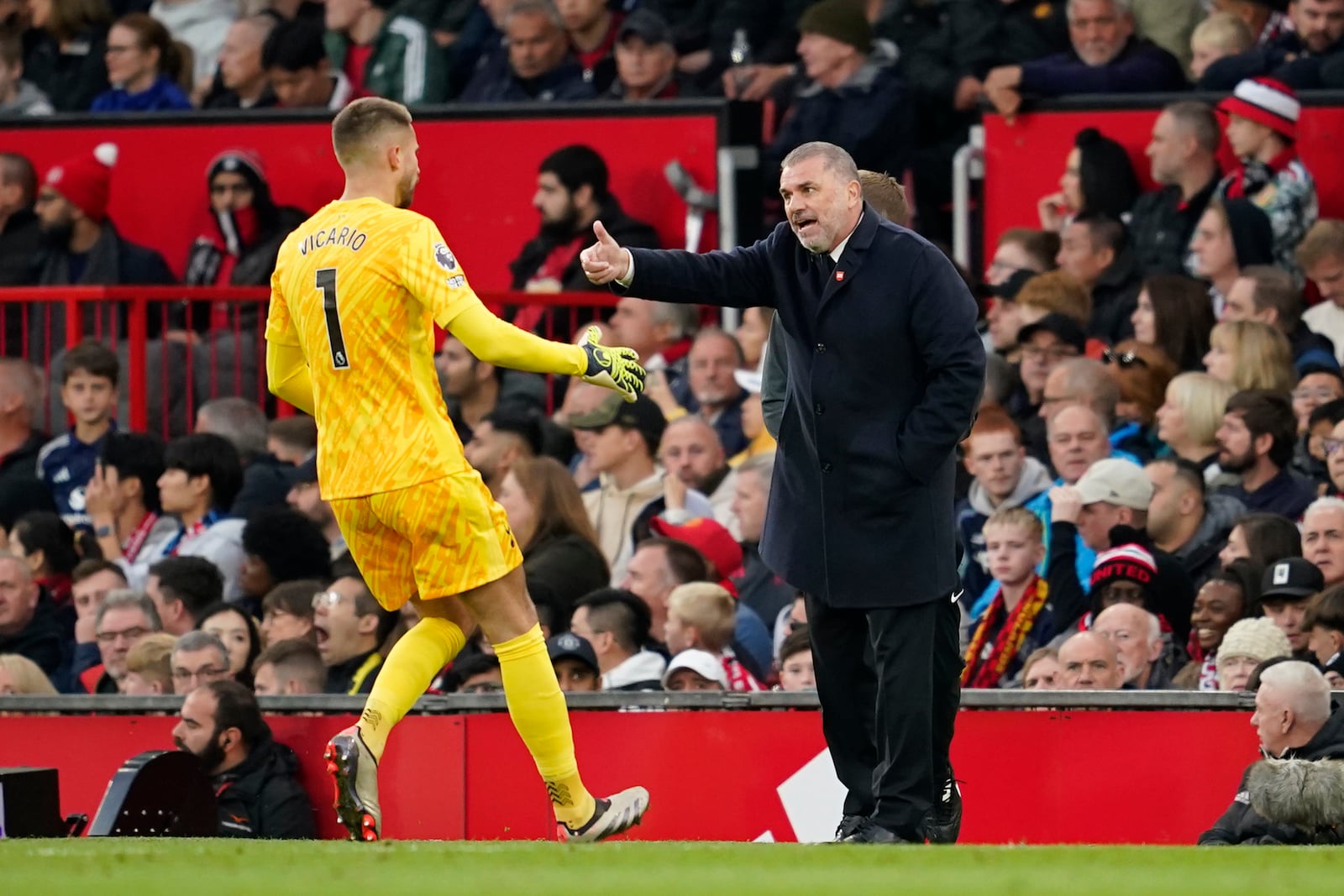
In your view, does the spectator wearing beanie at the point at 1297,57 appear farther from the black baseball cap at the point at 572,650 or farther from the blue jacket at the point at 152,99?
the blue jacket at the point at 152,99

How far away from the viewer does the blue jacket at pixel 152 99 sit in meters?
16.7

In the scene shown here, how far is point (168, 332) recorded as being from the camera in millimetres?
14203

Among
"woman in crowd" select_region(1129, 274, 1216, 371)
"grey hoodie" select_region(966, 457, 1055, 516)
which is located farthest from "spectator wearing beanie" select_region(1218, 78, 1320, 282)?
"grey hoodie" select_region(966, 457, 1055, 516)

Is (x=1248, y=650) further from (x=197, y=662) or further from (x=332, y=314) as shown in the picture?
(x=197, y=662)

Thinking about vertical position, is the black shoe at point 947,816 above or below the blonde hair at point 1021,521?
below

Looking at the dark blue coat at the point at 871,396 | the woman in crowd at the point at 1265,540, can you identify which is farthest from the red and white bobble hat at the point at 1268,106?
the dark blue coat at the point at 871,396

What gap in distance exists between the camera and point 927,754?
25.6ft

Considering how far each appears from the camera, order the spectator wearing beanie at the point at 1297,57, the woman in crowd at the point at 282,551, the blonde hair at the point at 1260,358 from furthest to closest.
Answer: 1. the spectator wearing beanie at the point at 1297,57
2. the woman in crowd at the point at 282,551
3. the blonde hair at the point at 1260,358

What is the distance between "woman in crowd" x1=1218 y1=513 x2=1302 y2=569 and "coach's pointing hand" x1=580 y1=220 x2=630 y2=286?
3.31 meters

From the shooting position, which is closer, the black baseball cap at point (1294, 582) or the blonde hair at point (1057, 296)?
the black baseball cap at point (1294, 582)

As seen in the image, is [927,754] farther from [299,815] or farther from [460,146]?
[460,146]

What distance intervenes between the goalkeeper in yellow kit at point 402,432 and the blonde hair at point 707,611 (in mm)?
2309

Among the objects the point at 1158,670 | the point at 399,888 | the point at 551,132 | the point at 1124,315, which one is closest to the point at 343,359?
the point at 399,888

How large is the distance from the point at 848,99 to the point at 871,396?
6.83 m
